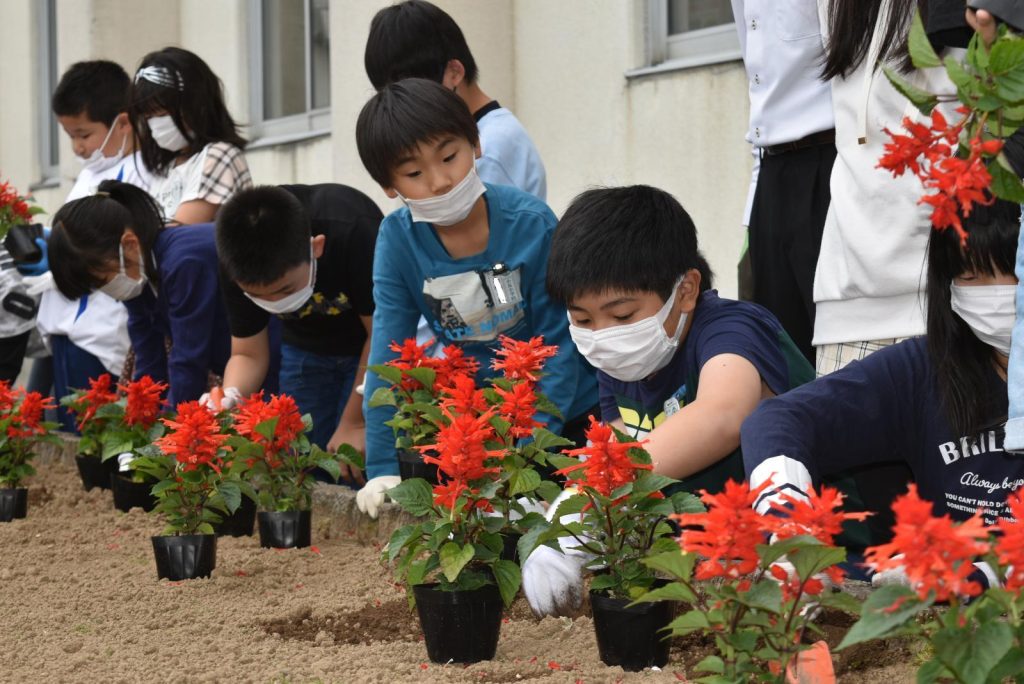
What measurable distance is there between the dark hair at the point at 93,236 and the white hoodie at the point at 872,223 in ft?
8.97

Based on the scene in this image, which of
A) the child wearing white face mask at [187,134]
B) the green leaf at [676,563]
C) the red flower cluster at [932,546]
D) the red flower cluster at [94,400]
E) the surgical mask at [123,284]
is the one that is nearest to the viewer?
the red flower cluster at [932,546]

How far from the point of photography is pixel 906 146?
4.56 feet

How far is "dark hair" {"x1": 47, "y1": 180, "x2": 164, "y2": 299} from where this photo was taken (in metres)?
4.60

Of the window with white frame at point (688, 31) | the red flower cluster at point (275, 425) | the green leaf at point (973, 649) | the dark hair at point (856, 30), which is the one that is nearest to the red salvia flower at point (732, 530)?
the green leaf at point (973, 649)

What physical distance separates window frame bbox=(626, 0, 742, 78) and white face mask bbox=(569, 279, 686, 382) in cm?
274

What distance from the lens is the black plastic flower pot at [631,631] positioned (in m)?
2.12

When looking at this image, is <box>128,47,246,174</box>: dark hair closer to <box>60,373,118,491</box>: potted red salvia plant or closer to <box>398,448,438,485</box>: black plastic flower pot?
<box>60,373,118,491</box>: potted red salvia plant

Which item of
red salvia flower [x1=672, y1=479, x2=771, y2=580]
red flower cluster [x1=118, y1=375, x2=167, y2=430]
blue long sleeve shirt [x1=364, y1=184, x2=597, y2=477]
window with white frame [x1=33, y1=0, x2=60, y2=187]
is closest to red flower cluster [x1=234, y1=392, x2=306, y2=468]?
blue long sleeve shirt [x1=364, y1=184, x2=597, y2=477]

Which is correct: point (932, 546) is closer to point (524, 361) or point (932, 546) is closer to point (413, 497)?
point (413, 497)

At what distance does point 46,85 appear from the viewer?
1172cm

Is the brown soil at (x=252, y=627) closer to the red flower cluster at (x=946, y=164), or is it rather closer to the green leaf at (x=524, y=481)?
the green leaf at (x=524, y=481)

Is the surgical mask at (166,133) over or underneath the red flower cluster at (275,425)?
over

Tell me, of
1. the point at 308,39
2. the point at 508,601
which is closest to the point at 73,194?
the point at 308,39

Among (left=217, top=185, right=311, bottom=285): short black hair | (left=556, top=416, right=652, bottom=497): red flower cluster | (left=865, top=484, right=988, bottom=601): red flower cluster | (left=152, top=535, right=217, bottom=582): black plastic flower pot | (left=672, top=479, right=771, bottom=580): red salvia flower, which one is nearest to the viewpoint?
(left=865, top=484, right=988, bottom=601): red flower cluster
